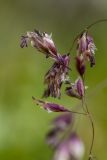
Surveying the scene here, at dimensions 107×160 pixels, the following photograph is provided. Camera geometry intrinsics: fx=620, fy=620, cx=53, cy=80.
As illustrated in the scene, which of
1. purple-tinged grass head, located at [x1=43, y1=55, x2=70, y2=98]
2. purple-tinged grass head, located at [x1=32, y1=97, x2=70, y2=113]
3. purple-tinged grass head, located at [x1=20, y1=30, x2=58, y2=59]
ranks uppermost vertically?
purple-tinged grass head, located at [x1=20, y1=30, x2=58, y2=59]

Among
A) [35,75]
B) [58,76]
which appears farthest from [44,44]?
[35,75]

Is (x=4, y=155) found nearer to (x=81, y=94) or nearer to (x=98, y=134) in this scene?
(x=98, y=134)

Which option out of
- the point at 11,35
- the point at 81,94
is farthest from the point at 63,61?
the point at 11,35

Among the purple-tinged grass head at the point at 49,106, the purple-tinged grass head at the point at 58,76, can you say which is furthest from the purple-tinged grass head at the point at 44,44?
the purple-tinged grass head at the point at 49,106

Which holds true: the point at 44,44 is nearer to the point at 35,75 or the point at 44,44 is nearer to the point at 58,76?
the point at 58,76

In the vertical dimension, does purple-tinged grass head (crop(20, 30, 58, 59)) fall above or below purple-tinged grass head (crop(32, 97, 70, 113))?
above

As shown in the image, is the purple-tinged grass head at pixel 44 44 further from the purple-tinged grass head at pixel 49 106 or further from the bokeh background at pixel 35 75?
the bokeh background at pixel 35 75

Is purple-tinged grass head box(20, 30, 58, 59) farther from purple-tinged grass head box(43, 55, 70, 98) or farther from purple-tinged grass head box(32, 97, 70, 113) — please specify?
purple-tinged grass head box(32, 97, 70, 113)

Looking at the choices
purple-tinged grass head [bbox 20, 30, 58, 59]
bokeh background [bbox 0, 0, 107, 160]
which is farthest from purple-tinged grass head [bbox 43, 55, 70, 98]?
bokeh background [bbox 0, 0, 107, 160]

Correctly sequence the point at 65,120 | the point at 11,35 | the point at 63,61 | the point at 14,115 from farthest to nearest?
1. the point at 11,35
2. the point at 14,115
3. the point at 65,120
4. the point at 63,61
